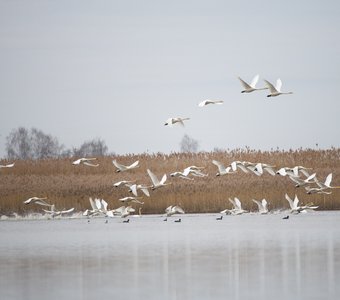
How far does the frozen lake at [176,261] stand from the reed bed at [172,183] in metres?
3.80

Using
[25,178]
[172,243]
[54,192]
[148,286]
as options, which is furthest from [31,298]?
[25,178]

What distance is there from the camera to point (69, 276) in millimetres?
16328

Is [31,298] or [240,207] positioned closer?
[31,298]

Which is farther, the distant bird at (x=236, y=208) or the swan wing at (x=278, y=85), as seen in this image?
the distant bird at (x=236, y=208)

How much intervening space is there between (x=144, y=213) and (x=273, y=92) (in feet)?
36.9

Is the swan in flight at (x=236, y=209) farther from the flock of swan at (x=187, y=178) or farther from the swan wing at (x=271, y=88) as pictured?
the swan wing at (x=271, y=88)

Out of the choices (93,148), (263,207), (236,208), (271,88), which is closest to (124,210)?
(236,208)

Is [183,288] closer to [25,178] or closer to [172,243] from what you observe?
[172,243]

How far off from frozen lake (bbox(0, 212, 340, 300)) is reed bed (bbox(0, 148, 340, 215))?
3.80 meters

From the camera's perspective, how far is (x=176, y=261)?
18141 mm

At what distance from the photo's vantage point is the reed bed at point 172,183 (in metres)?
33.0

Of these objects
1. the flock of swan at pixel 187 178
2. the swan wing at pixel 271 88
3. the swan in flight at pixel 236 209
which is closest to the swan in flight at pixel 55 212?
the flock of swan at pixel 187 178

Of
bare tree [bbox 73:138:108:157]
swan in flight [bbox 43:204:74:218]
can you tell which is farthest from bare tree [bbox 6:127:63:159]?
swan in flight [bbox 43:204:74:218]

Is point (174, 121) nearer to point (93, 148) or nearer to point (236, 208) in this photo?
point (236, 208)
